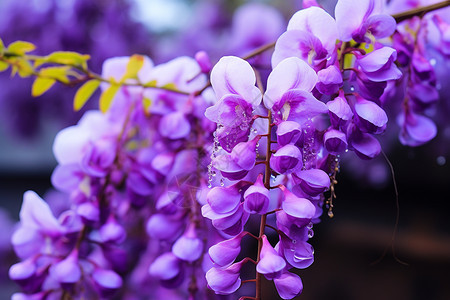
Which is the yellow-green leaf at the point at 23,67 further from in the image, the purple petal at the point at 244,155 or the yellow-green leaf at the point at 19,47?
the purple petal at the point at 244,155

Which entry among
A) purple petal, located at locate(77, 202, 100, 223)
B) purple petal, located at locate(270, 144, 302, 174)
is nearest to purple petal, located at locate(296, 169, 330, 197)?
Answer: purple petal, located at locate(270, 144, 302, 174)

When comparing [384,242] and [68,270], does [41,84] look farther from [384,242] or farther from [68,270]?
[384,242]

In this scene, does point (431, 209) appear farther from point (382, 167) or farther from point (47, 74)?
point (47, 74)

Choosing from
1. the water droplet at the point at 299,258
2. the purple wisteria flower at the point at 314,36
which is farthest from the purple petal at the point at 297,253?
the purple wisteria flower at the point at 314,36

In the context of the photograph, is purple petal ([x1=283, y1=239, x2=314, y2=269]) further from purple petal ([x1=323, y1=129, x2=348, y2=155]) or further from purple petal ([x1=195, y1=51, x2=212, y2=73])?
purple petal ([x1=195, y1=51, x2=212, y2=73])

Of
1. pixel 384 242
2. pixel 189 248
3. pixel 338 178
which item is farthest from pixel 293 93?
pixel 384 242

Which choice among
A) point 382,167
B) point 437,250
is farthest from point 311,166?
point 437,250

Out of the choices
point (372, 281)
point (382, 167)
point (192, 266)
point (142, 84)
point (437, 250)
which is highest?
point (142, 84)
